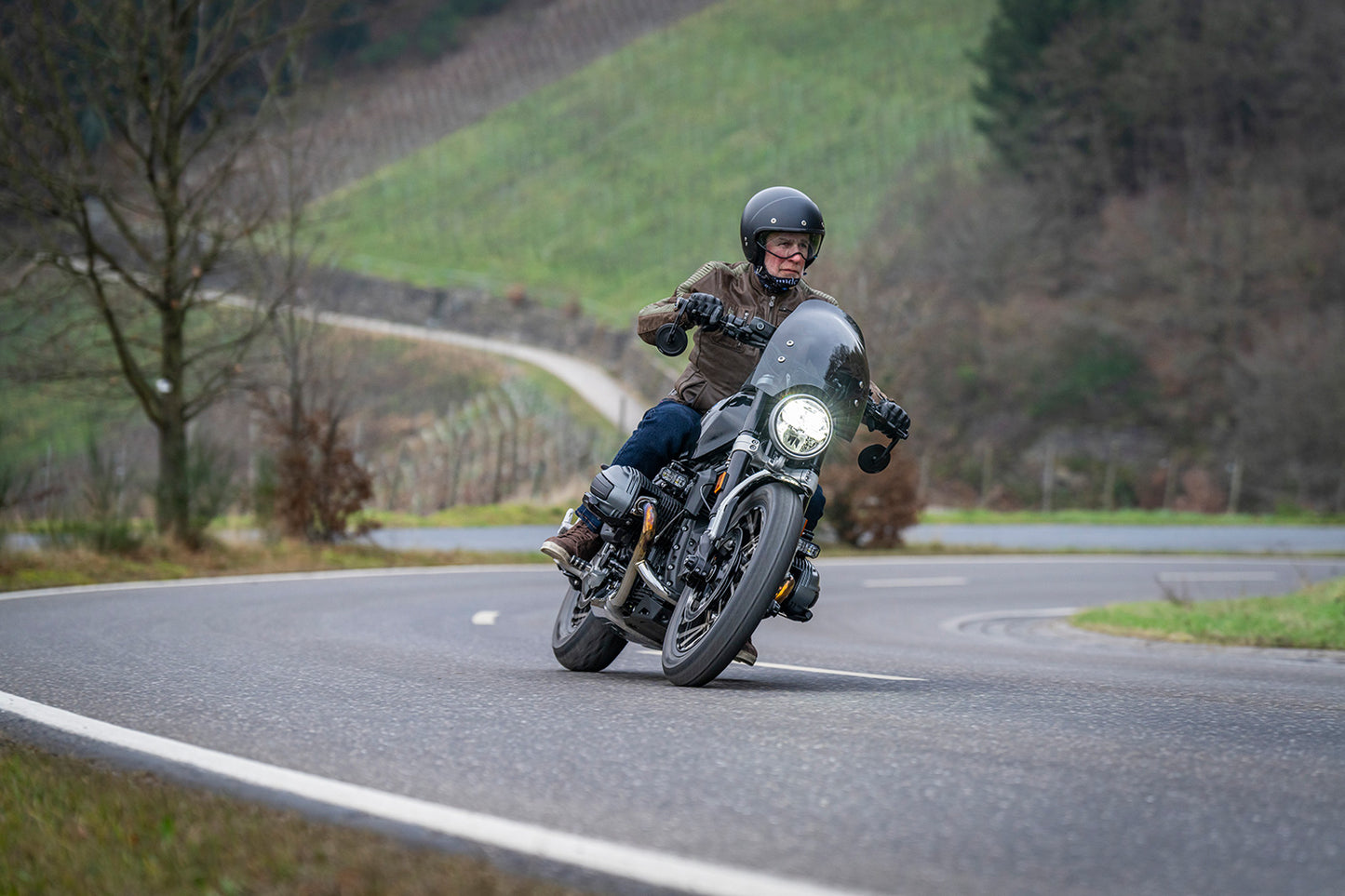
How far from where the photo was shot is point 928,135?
75188mm

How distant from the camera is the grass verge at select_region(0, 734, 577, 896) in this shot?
293cm

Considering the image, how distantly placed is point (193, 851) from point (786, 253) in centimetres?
402

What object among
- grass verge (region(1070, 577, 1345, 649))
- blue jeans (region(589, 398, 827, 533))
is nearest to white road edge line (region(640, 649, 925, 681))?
Answer: blue jeans (region(589, 398, 827, 533))

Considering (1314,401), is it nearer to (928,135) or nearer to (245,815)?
(928,135)

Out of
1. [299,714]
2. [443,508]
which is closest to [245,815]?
[299,714]

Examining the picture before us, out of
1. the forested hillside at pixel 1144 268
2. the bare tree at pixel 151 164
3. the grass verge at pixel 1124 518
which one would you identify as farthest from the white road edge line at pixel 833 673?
the forested hillside at pixel 1144 268

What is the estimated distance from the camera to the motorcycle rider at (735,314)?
6.30 m

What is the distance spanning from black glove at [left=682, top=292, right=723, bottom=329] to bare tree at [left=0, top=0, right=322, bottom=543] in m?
12.3

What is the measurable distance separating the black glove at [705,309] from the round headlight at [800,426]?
0.57 metres

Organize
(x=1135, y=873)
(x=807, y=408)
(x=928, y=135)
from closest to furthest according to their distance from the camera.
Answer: (x=1135, y=873) < (x=807, y=408) < (x=928, y=135)

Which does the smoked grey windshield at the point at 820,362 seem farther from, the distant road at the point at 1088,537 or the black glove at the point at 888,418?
the distant road at the point at 1088,537

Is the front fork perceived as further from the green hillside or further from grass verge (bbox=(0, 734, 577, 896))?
the green hillside

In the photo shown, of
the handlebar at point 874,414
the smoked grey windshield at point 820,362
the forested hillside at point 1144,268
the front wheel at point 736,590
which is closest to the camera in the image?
the front wheel at point 736,590

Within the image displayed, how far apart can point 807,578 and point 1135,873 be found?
298 cm
